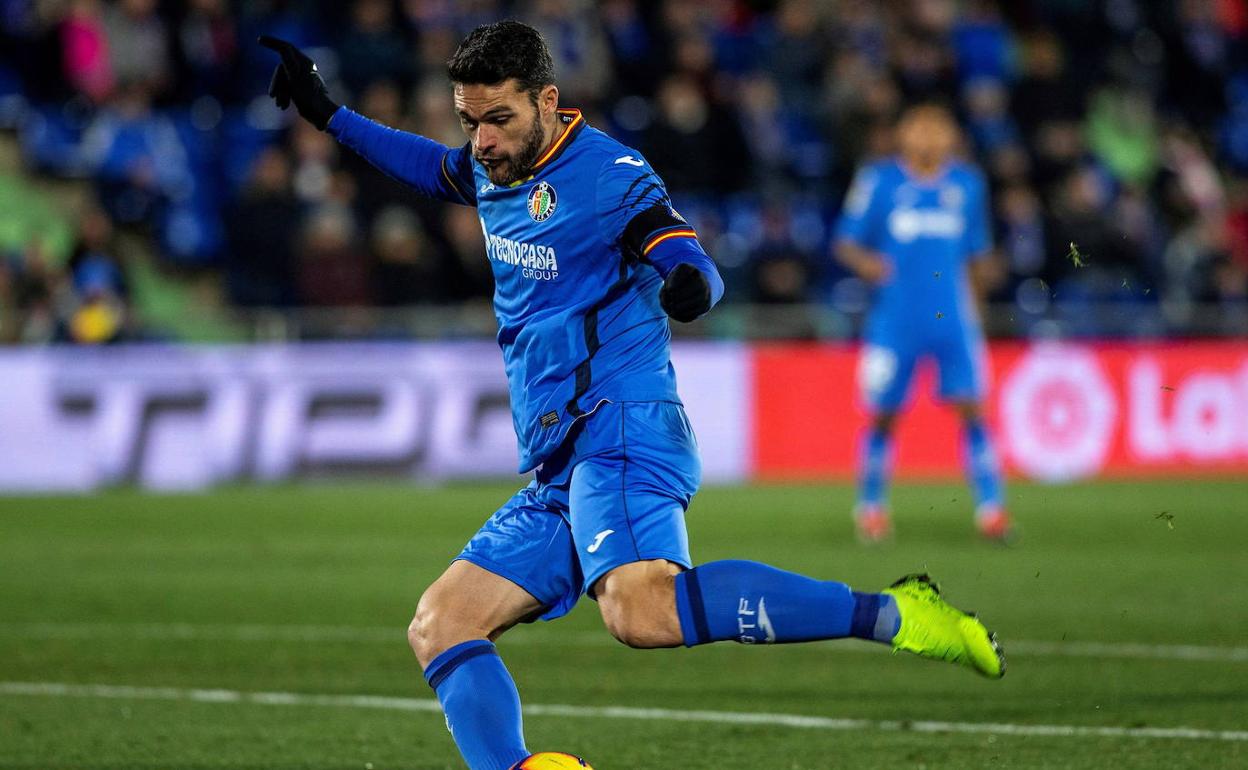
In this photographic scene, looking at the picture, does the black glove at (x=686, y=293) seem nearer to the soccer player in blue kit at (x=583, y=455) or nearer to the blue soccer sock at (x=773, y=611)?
the soccer player in blue kit at (x=583, y=455)

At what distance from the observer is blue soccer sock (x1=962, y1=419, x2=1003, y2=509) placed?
11781 millimetres

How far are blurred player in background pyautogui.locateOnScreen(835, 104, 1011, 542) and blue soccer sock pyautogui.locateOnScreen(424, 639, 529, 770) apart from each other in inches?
294

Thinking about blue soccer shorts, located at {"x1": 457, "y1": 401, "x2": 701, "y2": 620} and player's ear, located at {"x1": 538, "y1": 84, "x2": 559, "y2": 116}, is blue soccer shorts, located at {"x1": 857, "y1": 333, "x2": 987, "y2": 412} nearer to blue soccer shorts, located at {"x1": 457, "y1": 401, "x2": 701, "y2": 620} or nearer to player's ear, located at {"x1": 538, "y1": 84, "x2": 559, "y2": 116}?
blue soccer shorts, located at {"x1": 457, "y1": 401, "x2": 701, "y2": 620}

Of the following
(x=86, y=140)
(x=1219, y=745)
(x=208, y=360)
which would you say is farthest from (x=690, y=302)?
(x=86, y=140)

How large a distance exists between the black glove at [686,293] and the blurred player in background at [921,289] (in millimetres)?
7701

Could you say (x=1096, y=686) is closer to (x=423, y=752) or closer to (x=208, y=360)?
(x=423, y=752)

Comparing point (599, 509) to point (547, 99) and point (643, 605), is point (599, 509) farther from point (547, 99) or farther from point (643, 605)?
point (547, 99)

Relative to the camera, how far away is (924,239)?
12062 mm

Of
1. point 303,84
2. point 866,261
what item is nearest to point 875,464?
point 866,261

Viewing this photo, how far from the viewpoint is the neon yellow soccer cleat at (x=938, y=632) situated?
14.9 feet

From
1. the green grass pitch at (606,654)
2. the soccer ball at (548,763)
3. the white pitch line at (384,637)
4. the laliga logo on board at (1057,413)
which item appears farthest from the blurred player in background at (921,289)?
the soccer ball at (548,763)

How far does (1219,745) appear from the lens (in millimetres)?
5684

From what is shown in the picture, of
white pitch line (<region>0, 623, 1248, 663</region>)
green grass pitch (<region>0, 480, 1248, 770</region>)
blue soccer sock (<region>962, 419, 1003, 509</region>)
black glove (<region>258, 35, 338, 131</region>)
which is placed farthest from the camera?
blue soccer sock (<region>962, 419, 1003, 509</region>)

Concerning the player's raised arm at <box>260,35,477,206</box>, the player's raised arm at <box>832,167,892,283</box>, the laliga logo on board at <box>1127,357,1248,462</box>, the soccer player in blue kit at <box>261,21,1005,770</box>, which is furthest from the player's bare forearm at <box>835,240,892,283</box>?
the soccer player in blue kit at <box>261,21,1005,770</box>
